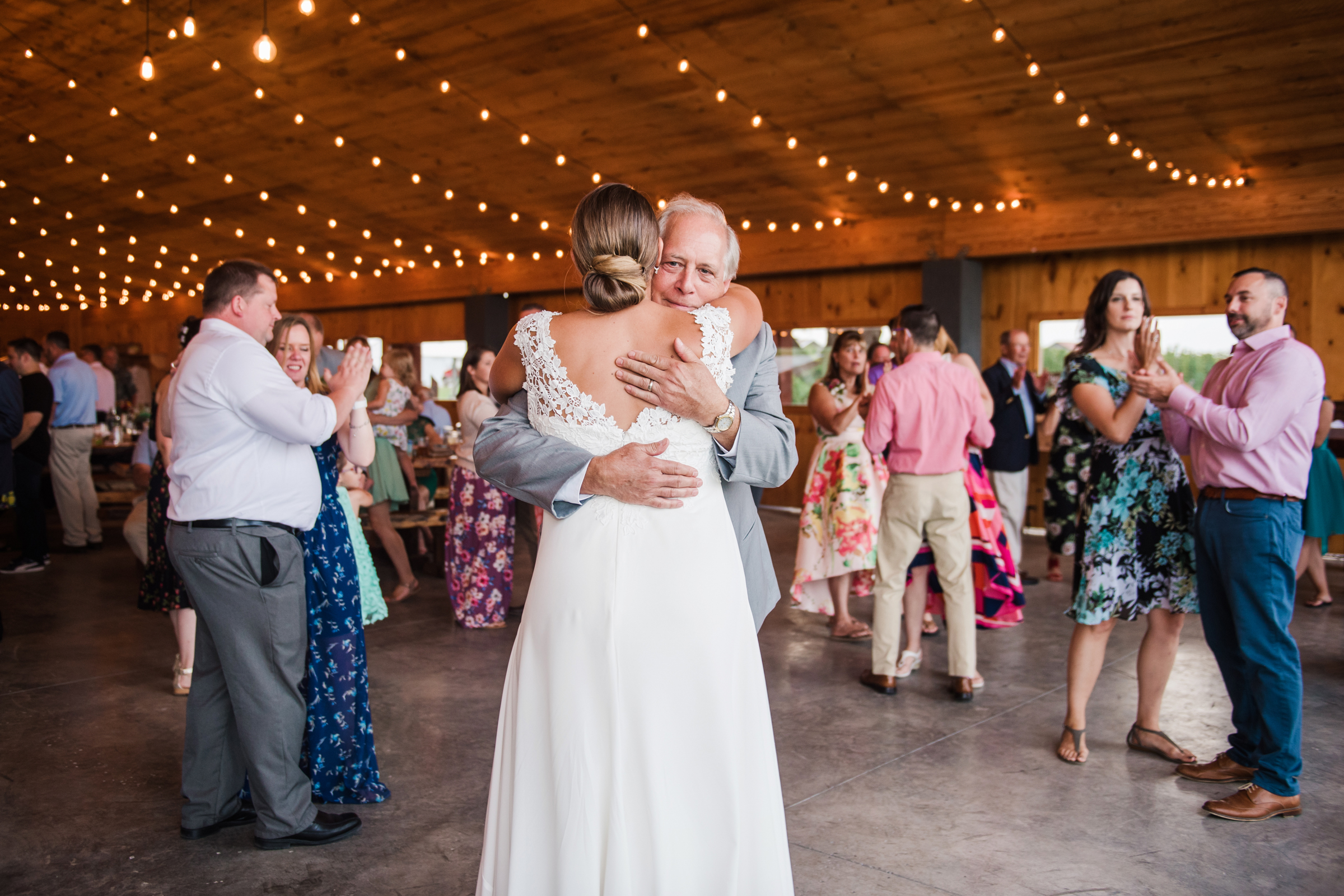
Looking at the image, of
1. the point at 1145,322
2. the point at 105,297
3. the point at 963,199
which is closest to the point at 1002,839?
the point at 1145,322

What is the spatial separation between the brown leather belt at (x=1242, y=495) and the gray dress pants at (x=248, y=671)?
110 inches

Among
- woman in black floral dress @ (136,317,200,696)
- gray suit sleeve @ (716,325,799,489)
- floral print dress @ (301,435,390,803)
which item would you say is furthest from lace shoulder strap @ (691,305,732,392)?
woman in black floral dress @ (136,317,200,696)

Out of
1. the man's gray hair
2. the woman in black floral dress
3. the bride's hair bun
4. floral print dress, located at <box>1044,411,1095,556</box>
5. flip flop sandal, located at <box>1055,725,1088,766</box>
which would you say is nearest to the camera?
the bride's hair bun

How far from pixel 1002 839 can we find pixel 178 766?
2.78 metres

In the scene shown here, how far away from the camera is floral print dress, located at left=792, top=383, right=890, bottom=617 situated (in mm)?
5191

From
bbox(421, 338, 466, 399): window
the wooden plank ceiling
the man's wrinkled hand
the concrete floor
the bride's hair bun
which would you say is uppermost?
the wooden plank ceiling

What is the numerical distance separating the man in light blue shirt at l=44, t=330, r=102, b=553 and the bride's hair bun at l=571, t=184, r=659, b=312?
305 inches

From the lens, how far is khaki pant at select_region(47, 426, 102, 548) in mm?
8047

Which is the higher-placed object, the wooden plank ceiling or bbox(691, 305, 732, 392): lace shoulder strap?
the wooden plank ceiling

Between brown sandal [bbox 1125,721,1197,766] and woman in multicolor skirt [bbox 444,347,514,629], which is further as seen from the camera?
woman in multicolor skirt [bbox 444,347,514,629]

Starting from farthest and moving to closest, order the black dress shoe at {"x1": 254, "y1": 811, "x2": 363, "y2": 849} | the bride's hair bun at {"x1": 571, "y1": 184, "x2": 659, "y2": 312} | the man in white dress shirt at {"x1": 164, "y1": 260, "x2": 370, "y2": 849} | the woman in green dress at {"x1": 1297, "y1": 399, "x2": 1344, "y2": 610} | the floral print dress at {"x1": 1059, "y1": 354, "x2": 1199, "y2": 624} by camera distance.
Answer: the woman in green dress at {"x1": 1297, "y1": 399, "x2": 1344, "y2": 610} < the floral print dress at {"x1": 1059, "y1": 354, "x2": 1199, "y2": 624} < the black dress shoe at {"x1": 254, "y1": 811, "x2": 363, "y2": 849} < the man in white dress shirt at {"x1": 164, "y1": 260, "x2": 370, "y2": 849} < the bride's hair bun at {"x1": 571, "y1": 184, "x2": 659, "y2": 312}

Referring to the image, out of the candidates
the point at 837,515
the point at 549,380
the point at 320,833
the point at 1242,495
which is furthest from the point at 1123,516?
the point at 320,833

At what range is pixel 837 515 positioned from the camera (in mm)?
5242

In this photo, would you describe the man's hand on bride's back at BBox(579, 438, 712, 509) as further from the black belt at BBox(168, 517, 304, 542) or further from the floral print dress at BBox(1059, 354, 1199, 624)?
the floral print dress at BBox(1059, 354, 1199, 624)
